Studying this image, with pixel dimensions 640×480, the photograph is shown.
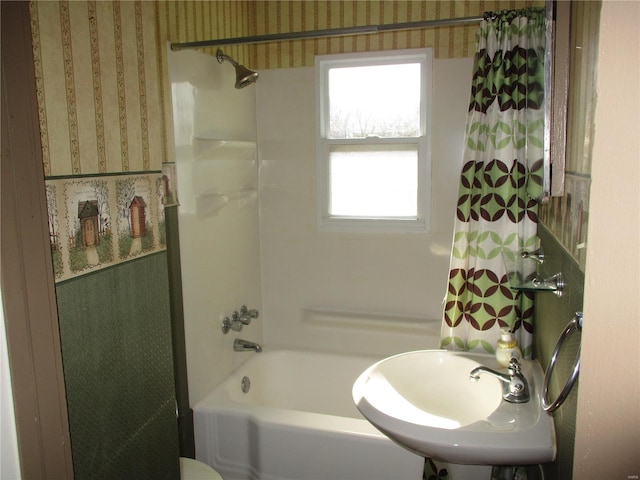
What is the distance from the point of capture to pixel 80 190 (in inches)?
38.9

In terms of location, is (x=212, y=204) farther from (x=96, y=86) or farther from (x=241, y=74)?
(x=96, y=86)

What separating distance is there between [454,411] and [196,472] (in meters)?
0.90

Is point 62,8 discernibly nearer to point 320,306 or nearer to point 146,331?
point 146,331

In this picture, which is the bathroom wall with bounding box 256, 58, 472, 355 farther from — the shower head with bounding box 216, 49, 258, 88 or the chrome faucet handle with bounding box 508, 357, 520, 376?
the chrome faucet handle with bounding box 508, 357, 520, 376

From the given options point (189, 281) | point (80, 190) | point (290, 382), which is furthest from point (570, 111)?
point (290, 382)

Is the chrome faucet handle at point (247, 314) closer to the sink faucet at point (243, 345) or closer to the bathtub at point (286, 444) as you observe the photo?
the sink faucet at point (243, 345)

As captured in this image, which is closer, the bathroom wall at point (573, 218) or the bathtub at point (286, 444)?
the bathroom wall at point (573, 218)

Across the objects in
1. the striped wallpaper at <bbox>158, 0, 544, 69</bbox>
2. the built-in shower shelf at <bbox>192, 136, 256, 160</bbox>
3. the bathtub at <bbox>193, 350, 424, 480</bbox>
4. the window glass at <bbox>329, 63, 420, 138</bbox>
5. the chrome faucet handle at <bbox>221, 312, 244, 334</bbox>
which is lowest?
the bathtub at <bbox>193, 350, 424, 480</bbox>

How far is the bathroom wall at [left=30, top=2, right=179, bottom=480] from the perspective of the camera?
0.94 m

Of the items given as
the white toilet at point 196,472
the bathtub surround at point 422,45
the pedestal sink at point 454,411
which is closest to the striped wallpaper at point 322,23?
the bathtub surround at point 422,45

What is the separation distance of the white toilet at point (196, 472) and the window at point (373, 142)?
143cm

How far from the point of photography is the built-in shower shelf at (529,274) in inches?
53.2

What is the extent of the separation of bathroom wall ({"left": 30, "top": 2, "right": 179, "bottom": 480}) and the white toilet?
46 cm

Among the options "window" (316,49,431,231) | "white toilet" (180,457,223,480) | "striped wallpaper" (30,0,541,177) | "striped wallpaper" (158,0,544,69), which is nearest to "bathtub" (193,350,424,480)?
"white toilet" (180,457,223,480)
